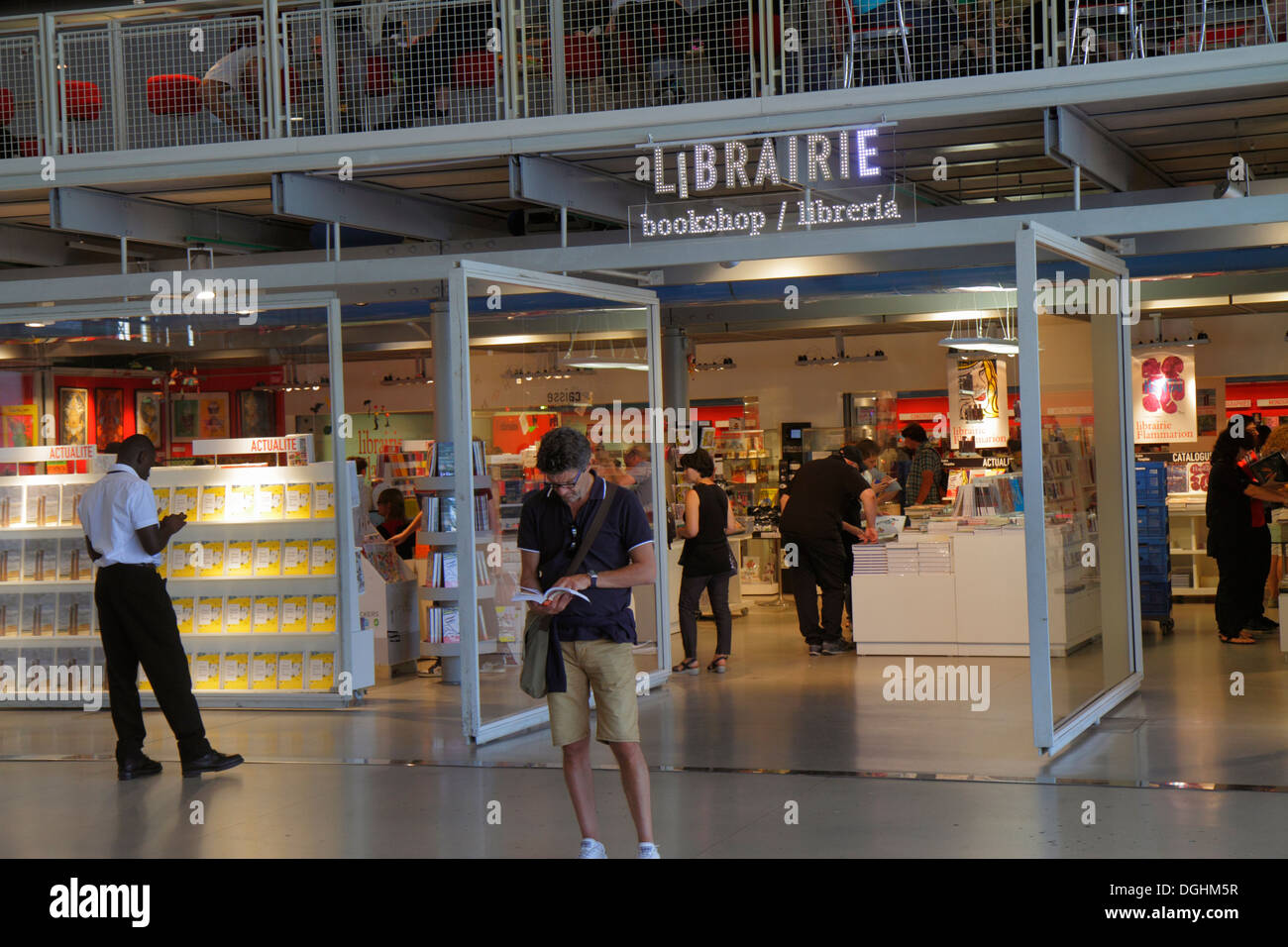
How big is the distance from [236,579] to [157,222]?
118 inches

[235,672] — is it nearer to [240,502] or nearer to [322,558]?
[322,558]

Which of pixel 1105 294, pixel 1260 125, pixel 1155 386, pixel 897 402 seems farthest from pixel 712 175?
pixel 897 402

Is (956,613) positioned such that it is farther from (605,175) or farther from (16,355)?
(16,355)

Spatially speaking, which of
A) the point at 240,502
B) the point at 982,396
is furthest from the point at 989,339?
the point at 240,502

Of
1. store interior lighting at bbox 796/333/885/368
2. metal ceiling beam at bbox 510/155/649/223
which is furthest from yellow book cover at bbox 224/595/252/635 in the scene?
store interior lighting at bbox 796/333/885/368

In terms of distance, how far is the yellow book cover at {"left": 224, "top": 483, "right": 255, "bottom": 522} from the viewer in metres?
9.18

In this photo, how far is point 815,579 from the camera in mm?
10789

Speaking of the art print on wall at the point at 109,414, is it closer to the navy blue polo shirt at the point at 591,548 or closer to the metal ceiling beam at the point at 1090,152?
the navy blue polo shirt at the point at 591,548

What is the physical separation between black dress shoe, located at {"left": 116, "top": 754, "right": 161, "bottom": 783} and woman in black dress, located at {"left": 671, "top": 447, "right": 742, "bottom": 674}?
4044 mm

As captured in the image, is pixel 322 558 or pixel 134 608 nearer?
pixel 134 608

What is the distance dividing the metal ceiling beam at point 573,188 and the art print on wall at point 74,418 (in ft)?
10.3

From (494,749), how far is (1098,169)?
527 centimetres
